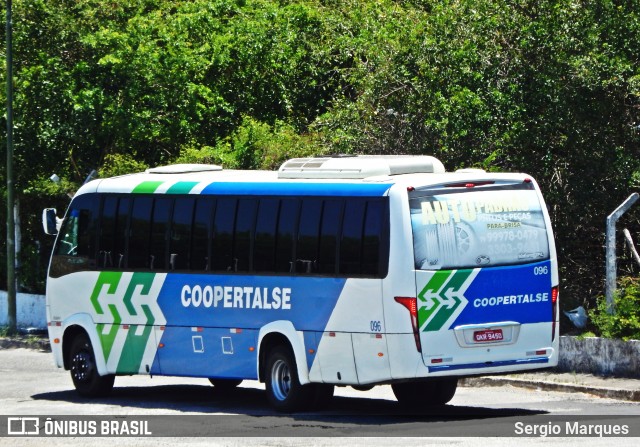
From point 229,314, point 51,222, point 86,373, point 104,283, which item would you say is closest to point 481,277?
point 229,314

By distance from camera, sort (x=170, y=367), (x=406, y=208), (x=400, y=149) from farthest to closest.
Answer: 1. (x=400, y=149)
2. (x=170, y=367)
3. (x=406, y=208)

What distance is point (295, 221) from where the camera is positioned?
646 inches

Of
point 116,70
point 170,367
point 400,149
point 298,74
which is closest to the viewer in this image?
point 170,367

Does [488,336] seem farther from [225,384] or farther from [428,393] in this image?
[225,384]

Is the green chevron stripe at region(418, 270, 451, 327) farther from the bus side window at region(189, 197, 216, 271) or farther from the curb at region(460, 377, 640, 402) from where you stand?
the curb at region(460, 377, 640, 402)

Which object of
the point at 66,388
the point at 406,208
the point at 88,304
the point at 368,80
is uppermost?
the point at 368,80

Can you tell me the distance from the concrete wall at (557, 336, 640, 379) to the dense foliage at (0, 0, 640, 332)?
6.90ft

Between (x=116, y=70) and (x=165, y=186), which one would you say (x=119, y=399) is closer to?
(x=165, y=186)

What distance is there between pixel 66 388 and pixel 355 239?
677 cm

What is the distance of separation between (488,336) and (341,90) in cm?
1970

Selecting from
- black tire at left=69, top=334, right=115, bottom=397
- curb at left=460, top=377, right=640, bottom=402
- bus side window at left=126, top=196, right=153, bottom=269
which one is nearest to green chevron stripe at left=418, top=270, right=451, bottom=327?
curb at left=460, top=377, right=640, bottom=402

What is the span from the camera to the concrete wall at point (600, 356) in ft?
63.2

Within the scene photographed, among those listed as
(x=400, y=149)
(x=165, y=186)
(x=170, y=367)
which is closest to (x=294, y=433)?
(x=170, y=367)

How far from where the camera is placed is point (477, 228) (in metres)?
15.4
